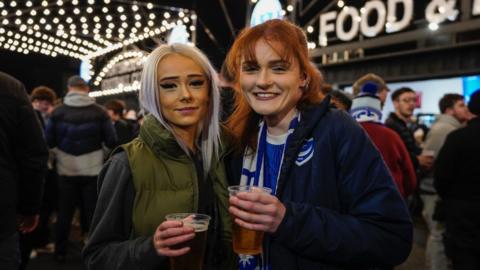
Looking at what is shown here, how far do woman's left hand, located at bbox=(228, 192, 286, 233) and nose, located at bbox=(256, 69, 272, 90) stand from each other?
0.44m

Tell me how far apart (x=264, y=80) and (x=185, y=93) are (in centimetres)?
33

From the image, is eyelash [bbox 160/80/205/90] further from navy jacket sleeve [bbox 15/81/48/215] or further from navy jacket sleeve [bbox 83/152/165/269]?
navy jacket sleeve [bbox 15/81/48/215]

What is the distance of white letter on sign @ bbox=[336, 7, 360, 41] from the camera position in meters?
8.84

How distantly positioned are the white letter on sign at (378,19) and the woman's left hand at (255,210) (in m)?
7.92

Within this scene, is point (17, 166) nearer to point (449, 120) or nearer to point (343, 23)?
point (449, 120)

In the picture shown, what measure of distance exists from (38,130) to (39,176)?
29cm

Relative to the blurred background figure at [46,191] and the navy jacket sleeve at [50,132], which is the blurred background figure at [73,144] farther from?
the blurred background figure at [46,191]

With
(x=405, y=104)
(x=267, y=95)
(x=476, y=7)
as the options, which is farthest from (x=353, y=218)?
(x=476, y=7)

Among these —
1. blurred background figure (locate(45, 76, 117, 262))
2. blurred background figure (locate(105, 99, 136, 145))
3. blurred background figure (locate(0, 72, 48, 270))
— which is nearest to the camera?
blurred background figure (locate(0, 72, 48, 270))

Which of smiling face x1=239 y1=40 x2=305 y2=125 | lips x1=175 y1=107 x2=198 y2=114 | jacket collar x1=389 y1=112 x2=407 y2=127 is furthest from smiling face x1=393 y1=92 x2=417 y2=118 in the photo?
lips x1=175 y1=107 x2=198 y2=114

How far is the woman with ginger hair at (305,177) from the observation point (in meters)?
1.31

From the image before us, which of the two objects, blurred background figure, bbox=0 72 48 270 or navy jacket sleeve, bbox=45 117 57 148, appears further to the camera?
navy jacket sleeve, bbox=45 117 57 148

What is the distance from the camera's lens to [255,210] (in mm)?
1207

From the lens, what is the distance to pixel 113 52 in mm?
19594
